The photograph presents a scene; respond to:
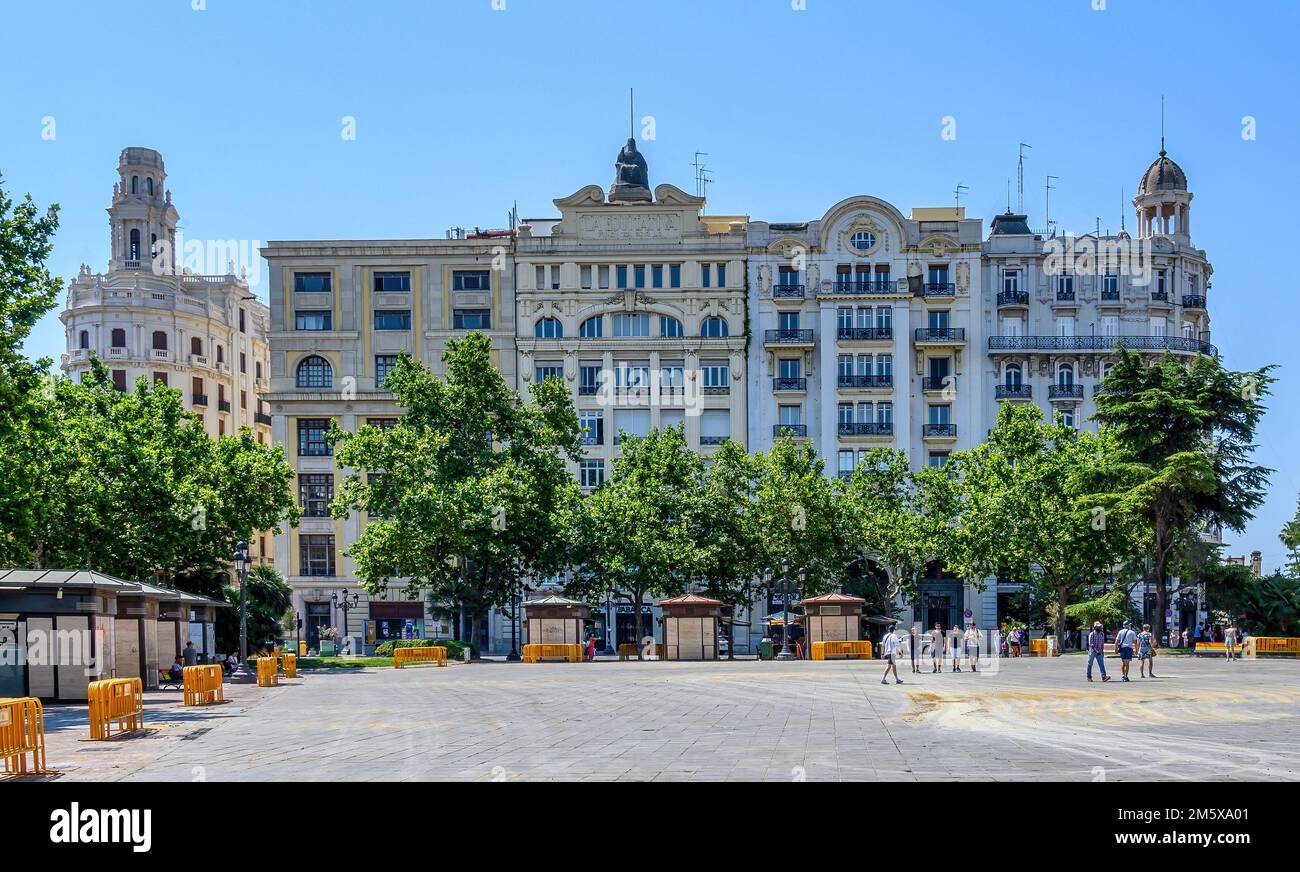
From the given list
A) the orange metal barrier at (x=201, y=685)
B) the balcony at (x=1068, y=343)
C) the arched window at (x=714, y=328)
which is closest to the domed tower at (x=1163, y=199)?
the balcony at (x=1068, y=343)

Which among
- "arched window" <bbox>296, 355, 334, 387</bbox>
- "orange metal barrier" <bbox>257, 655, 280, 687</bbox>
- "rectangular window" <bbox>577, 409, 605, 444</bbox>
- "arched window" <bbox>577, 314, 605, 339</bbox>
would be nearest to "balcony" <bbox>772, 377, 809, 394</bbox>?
"rectangular window" <bbox>577, 409, 605, 444</bbox>

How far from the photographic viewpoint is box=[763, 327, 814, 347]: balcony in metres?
78.8

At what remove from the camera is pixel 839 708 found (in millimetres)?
27578

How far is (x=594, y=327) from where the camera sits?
262 feet

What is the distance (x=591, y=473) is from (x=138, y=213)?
45.1 metres

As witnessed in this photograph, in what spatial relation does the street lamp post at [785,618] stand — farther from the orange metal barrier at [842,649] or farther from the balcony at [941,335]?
the balcony at [941,335]

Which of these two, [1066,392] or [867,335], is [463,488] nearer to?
[867,335]

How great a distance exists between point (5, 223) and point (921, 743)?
958 inches

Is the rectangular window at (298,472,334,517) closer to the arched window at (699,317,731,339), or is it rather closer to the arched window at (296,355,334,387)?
the arched window at (296,355,334,387)

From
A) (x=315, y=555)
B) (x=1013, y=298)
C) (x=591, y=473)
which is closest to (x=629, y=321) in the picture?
(x=591, y=473)

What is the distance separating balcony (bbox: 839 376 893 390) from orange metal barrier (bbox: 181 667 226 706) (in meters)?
51.1

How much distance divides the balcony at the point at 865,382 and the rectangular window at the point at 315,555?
1137 inches

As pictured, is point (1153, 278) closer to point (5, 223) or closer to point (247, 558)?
point (247, 558)
